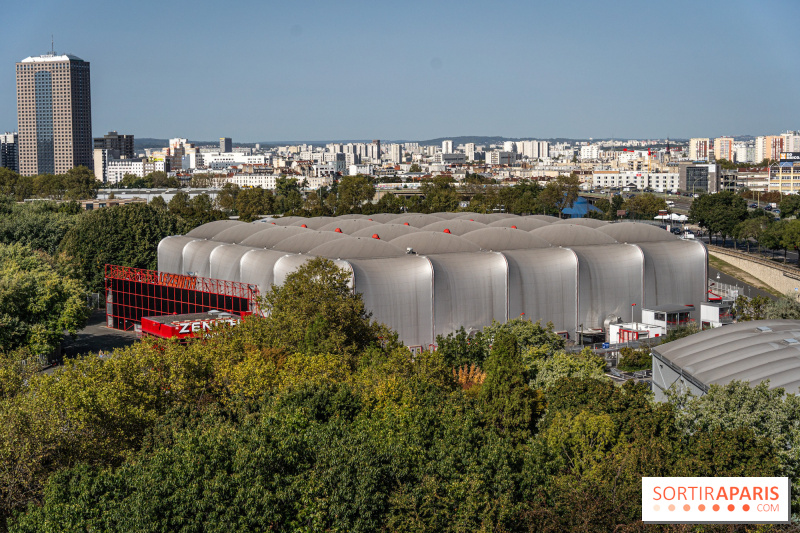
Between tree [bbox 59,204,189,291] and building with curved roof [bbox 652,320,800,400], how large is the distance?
1485 inches

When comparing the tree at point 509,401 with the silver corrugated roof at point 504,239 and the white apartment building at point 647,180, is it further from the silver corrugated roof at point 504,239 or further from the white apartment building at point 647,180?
the white apartment building at point 647,180

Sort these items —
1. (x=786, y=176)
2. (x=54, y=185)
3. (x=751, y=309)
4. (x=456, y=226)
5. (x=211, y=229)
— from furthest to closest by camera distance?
(x=786, y=176) → (x=54, y=185) → (x=211, y=229) → (x=456, y=226) → (x=751, y=309)

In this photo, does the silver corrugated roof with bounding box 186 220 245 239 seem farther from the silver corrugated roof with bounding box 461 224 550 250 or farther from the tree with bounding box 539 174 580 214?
the tree with bounding box 539 174 580 214

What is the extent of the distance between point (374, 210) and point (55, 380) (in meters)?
69.8

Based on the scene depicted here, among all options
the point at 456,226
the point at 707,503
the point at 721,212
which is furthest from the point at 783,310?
the point at 721,212

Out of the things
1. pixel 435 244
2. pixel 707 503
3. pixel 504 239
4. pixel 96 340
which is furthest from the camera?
pixel 504 239

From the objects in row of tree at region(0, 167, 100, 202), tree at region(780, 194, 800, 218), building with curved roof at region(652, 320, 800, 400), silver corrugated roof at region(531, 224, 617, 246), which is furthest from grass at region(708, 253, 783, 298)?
row of tree at region(0, 167, 100, 202)

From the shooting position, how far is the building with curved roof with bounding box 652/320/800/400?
22938 mm

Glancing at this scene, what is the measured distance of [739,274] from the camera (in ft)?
229

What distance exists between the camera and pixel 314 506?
49.4ft

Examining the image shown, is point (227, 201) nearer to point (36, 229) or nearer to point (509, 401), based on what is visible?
point (36, 229)

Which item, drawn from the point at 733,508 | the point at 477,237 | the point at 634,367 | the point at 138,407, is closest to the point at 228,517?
the point at 138,407

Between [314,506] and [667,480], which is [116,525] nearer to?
[314,506]

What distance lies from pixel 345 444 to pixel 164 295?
105 feet
